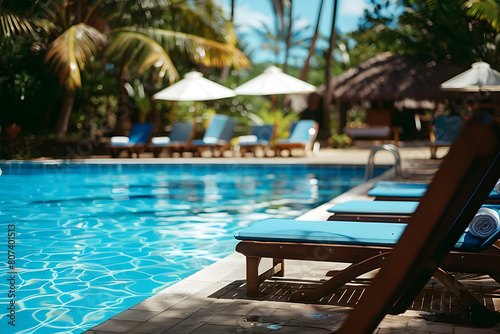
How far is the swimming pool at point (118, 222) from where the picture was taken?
170 inches

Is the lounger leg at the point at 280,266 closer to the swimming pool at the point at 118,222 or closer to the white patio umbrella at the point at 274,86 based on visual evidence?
the swimming pool at the point at 118,222

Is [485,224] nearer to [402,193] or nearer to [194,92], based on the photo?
[402,193]

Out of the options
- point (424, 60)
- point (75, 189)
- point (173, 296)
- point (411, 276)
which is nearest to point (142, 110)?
point (75, 189)

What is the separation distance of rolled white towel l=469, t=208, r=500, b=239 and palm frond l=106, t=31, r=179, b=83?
14558 millimetres

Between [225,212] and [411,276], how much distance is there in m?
6.87

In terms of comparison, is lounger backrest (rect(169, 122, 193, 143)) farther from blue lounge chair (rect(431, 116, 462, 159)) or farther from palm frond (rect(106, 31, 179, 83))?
blue lounge chair (rect(431, 116, 462, 159))

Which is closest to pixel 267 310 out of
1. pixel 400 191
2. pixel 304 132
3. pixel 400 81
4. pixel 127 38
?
pixel 400 191

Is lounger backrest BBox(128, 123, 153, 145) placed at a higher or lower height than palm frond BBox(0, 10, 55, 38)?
lower

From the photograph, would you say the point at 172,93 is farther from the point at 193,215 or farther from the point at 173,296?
the point at 173,296

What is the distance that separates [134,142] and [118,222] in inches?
373

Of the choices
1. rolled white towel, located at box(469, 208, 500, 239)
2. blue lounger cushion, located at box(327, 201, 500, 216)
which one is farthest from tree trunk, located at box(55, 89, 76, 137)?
rolled white towel, located at box(469, 208, 500, 239)

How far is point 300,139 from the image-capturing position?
16.6 m

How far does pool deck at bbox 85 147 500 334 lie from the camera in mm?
2922

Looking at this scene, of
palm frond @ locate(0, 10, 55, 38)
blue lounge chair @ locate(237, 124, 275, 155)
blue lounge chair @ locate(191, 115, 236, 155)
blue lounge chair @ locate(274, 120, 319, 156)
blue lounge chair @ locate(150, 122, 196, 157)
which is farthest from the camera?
blue lounge chair @ locate(191, 115, 236, 155)
